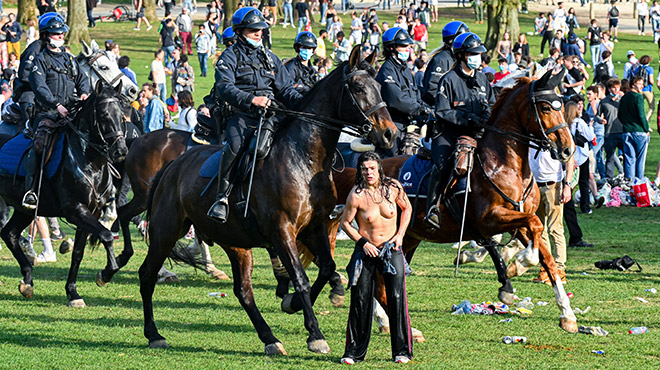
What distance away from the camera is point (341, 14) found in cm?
6344

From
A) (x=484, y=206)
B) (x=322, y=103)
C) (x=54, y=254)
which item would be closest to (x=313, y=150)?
(x=322, y=103)

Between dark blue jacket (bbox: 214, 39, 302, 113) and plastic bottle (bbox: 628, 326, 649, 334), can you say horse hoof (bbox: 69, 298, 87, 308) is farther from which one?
plastic bottle (bbox: 628, 326, 649, 334)

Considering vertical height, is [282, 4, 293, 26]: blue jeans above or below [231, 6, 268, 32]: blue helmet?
below

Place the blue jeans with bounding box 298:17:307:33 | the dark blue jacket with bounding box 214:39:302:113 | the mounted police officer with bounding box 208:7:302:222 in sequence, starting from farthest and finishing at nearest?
the blue jeans with bounding box 298:17:307:33 < the dark blue jacket with bounding box 214:39:302:113 < the mounted police officer with bounding box 208:7:302:222

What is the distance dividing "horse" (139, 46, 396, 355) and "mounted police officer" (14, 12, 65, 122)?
4581 mm

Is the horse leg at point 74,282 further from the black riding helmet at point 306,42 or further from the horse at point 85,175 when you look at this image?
the black riding helmet at point 306,42

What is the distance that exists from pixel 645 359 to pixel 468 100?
359cm

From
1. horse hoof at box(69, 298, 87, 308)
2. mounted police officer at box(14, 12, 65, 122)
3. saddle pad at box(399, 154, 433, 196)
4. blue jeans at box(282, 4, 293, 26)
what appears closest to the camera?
saddle pad at box(399, 154, 433, 196)

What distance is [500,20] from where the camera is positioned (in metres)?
46.1

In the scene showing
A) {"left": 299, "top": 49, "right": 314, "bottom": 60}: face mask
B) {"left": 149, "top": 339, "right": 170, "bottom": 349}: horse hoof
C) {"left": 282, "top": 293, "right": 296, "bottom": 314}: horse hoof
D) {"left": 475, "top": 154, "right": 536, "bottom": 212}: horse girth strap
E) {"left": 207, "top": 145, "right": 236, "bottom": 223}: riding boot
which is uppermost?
{"left": 299, "top": 49, "right": 314, "bottom": 60}: face mask

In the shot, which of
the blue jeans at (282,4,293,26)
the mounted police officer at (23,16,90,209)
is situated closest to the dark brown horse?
the mounted police officer at (23,16,90,209)

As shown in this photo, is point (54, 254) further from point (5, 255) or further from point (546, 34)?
point (546, 34)

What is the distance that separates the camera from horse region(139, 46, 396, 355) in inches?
366

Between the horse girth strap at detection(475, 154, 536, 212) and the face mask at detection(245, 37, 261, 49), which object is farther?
the horse girth strap at detection(475, 154, 536, 212)
